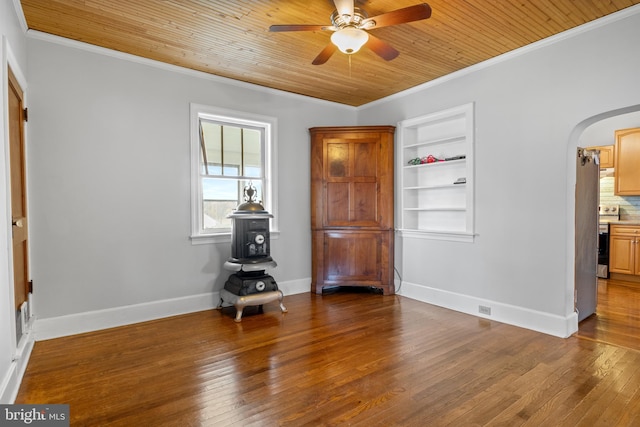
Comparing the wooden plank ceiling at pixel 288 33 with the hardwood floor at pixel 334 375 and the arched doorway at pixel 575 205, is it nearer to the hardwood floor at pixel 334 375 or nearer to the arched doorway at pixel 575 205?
the arched doorway at pixel 575 205

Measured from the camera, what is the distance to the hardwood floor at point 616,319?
3.10 m

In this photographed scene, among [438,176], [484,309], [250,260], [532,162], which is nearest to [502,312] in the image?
[484,309]

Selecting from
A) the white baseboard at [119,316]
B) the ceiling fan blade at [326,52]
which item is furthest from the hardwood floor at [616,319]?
the white baseboard at [119,316]

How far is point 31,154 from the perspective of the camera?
10.1 ft

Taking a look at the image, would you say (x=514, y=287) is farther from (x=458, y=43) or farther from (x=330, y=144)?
(x=330, y=144)

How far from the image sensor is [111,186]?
3.47m

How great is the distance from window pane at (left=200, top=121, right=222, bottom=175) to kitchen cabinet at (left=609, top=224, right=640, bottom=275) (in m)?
5.99

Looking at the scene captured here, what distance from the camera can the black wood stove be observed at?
3779 mm

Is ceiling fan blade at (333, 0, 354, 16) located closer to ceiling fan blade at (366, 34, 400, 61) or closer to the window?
ceiling fan blade at (366, 34, 400, 61)

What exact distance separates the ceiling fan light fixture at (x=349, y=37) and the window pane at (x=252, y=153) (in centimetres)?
221

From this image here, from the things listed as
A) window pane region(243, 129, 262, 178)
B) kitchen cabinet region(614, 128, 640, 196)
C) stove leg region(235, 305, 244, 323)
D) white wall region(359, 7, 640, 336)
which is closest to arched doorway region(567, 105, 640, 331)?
white wall region(359, 7, 640, 336)

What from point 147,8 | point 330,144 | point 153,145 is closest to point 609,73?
point 330,144

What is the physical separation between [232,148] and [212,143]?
258 mm

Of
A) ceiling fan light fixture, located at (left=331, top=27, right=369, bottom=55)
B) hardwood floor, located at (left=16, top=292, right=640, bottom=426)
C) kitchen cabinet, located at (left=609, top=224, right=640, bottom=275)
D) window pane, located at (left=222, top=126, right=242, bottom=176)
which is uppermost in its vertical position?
ceiling fan light fixture, located at (left=331, top=27, right=369, bottom=55)
